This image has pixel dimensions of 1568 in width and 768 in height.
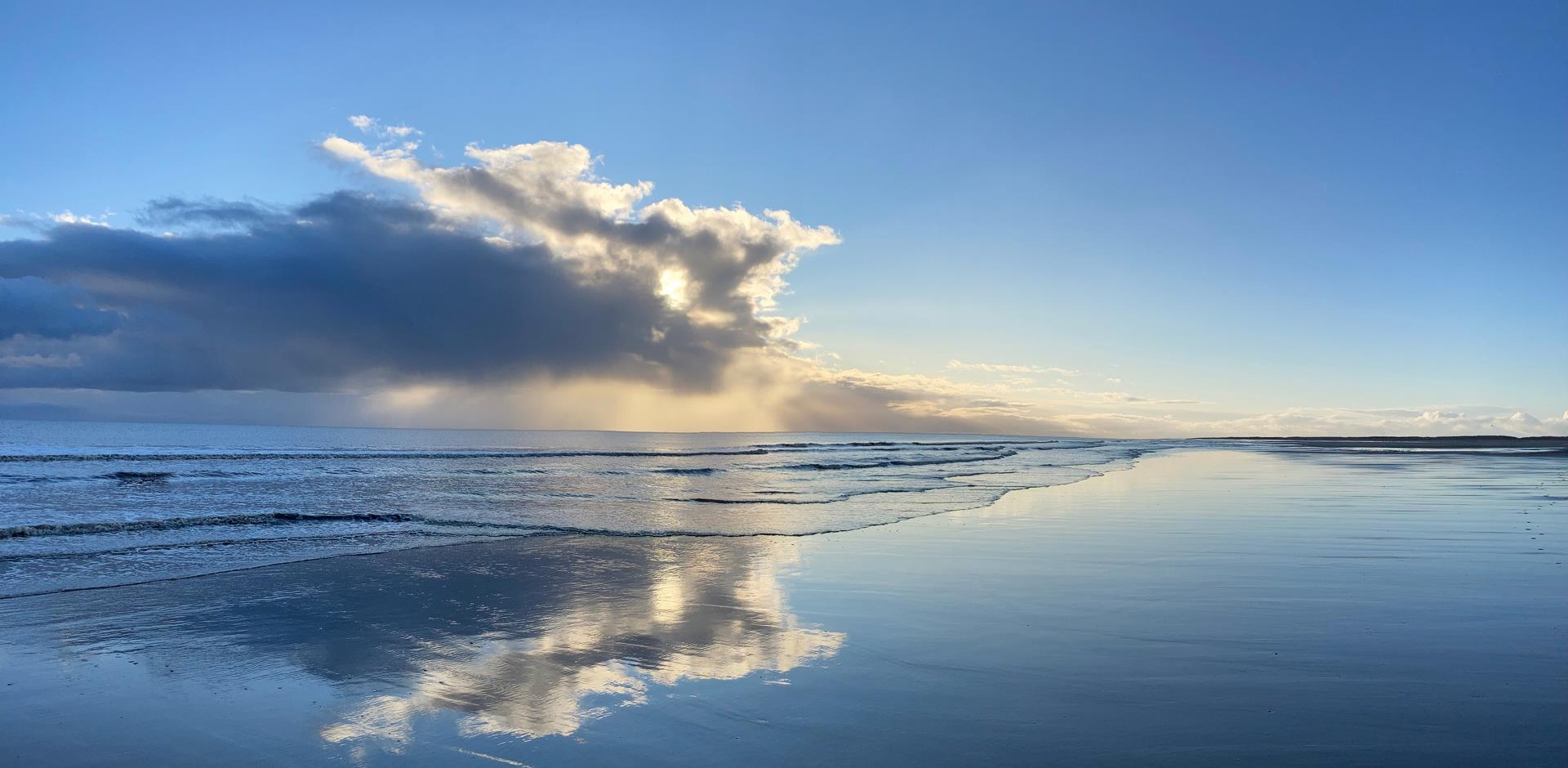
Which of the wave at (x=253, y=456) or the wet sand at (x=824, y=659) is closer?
the wet sand at (x=824, y=659)

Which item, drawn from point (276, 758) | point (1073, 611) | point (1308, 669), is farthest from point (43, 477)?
point (1308, 669)

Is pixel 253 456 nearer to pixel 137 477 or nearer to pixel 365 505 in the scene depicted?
pixel 137 477

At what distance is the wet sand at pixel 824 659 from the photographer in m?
5.07

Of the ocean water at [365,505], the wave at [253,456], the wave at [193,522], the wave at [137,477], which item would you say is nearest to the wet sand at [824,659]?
the ocean water at [365,505]

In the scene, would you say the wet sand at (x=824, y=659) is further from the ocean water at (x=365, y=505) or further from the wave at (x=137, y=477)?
the wave at (x=137, y=477)

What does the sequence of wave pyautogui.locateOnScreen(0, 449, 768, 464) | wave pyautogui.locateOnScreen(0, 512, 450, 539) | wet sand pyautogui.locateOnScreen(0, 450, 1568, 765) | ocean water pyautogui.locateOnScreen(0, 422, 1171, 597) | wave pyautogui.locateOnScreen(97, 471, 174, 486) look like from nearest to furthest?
wet sand pyautogui.locateOnScreen(0, 450, 1568, 765) < ocean water pyautogui.locateOnScreen(0, 422, 1171, 597) < wave pyautogui.locateOnScreen(0, 512, 450, 539) < wave pyautogui.locateOnScreen(97, 471, 174, 486) < wave pyautogui.locateOnScreen(0, 449, 768, 464)

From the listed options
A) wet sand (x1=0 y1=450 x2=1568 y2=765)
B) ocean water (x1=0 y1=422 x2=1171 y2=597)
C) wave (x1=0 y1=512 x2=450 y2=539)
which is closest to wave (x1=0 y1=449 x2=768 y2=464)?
ocean water (x1=0 y1=422 x2=1171 y2=597)

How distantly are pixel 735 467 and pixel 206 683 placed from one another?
1576 inches

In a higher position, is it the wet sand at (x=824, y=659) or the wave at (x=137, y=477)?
the wave at (x=137, y=477)

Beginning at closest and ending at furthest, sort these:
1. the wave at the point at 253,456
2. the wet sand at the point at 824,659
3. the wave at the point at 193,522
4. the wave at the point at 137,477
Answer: the wet sand at the point at 824,659, the wave at the point at 193,522, the wave at the point at 137,477, the wave at the point at 253,456

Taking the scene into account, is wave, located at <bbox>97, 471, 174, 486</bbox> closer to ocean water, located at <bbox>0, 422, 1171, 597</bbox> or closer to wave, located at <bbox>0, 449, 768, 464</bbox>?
ocean water, located at <bbox>0, 422, 1171, 597</bbox>

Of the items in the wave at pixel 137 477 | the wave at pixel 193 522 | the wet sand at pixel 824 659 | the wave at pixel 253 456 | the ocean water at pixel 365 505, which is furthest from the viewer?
the wave at pixel 253 456

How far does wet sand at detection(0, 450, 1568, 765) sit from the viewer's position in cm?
507

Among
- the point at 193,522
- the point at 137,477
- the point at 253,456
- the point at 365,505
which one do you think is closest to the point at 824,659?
the point at 193,522
